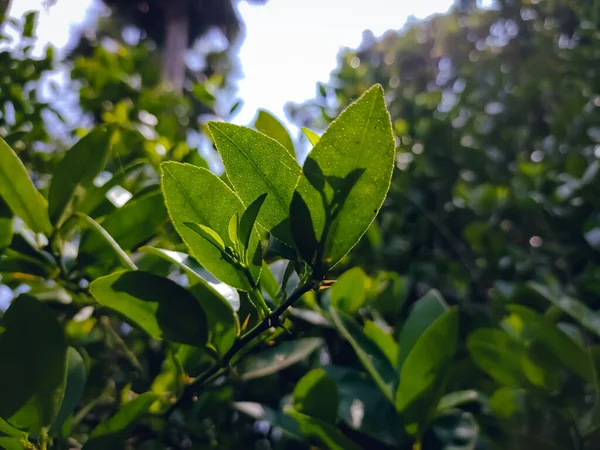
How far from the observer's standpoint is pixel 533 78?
242cm

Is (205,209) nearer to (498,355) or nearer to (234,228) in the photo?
(234,228)

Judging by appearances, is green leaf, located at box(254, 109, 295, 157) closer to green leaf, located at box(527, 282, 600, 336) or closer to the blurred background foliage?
the blurred background foliage

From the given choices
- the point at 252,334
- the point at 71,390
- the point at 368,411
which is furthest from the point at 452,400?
the point at 71,390

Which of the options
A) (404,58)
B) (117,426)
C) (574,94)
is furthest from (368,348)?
(404,58)

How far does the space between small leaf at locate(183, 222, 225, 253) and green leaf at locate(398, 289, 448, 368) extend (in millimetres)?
389

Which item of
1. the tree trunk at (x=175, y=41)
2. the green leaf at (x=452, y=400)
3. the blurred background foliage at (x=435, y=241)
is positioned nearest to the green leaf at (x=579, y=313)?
the blurred background foliage at (x=435, y=241)

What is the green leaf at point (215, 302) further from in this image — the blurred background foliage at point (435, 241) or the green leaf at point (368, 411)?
the green leaf at point (368, 411)

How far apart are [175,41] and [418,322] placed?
193 inches

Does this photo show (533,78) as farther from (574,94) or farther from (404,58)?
(404,58)

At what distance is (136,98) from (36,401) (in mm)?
1421

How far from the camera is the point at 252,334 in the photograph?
0.48 meters

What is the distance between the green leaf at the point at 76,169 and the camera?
625mm

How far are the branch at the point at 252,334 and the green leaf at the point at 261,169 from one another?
0.05 metres

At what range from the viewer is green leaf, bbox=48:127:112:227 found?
2.05 feet
